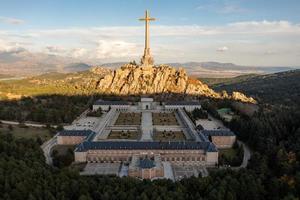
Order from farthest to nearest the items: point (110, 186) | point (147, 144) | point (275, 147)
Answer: point (147, 144)
point (275, 147)
point (110, 186)

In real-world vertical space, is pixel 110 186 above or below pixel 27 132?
above

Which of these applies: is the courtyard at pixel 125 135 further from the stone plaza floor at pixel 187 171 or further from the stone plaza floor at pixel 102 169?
the stone plaza floor at pixel 187 171

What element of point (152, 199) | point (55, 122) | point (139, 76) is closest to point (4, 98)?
point (55, 122)

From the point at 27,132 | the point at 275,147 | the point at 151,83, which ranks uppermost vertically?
the point at 151,83

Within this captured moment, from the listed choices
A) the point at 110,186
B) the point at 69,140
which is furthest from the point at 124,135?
the point at 110,186

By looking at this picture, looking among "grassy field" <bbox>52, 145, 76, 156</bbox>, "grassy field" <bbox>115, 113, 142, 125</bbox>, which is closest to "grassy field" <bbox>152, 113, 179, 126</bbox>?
"grassy field" <bbox>115, 113, 142, 125</bbox>

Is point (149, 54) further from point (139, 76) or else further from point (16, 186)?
point (16, 186)

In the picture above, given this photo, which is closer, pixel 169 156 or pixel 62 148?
pixel 169 156

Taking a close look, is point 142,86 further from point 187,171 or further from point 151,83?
point 187,171
